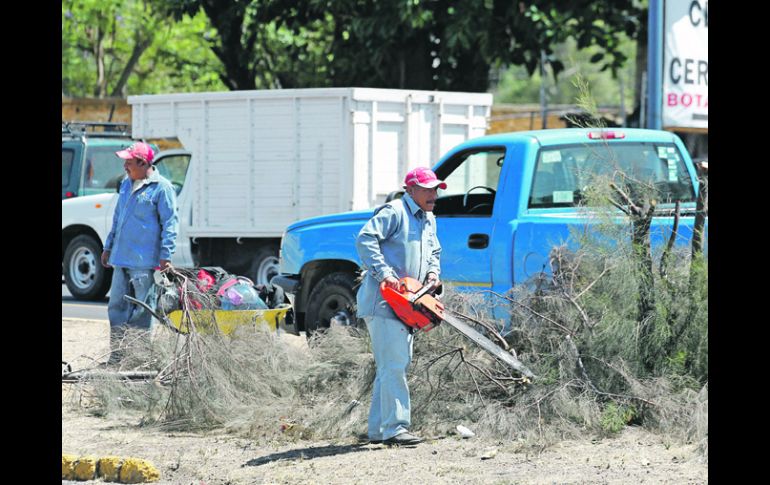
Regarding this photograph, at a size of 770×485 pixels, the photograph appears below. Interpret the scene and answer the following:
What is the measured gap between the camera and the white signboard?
16250mm

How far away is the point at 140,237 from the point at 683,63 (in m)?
9.28

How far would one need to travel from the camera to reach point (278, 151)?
602 inches

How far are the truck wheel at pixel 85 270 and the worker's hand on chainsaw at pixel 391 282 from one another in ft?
34.0

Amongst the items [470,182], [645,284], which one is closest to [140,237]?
[470,182]

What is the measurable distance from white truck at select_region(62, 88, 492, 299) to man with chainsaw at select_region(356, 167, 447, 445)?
22.9 feet

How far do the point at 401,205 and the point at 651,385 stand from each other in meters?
2.03

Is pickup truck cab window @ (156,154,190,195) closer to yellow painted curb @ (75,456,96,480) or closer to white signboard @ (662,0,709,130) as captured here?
white signboard @ (662,0,709,130)

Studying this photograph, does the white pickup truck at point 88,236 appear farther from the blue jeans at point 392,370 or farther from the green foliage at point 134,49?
the green foliage at point 134,49

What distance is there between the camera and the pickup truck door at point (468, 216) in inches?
375

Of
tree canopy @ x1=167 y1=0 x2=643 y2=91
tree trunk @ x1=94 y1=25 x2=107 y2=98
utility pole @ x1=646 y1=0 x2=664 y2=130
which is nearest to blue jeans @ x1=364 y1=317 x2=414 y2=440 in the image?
utility pole @ x1=646 y1=0 x2=664 y2=130
